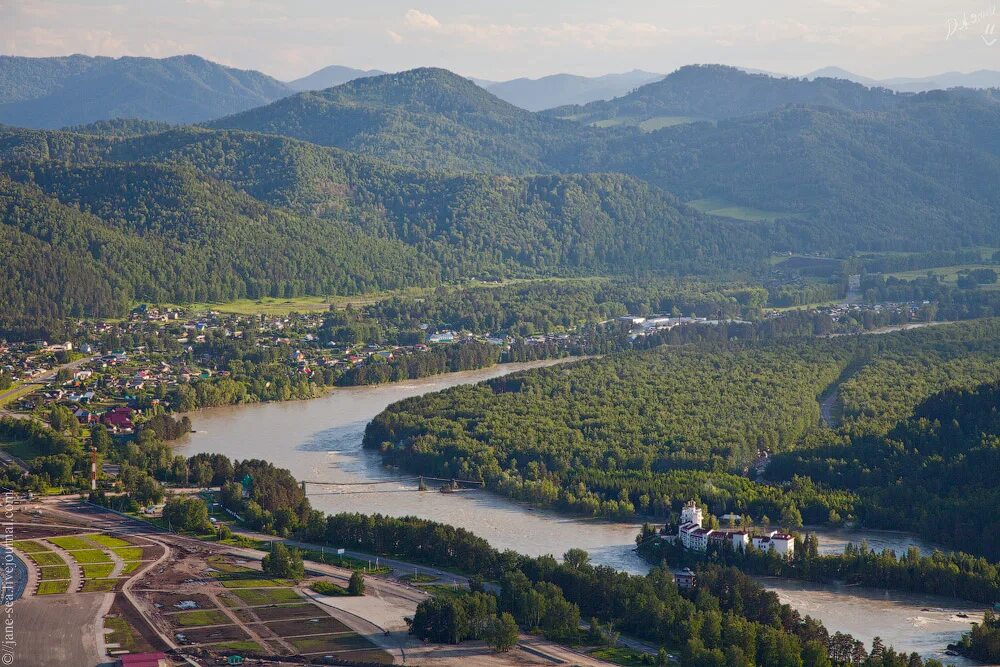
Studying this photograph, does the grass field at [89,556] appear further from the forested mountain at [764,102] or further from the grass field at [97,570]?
the forested mountain at [764,102]

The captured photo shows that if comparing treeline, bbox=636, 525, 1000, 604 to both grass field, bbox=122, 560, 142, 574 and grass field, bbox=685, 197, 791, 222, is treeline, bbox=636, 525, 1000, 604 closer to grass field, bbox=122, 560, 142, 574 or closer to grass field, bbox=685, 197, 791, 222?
grass field, bbox=122, 560, 142, 574

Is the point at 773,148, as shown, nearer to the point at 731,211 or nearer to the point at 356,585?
the point at 731,211

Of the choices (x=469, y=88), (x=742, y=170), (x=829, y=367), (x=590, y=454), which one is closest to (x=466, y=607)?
(x=590, y=454)

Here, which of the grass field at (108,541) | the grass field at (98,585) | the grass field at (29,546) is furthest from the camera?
the grass field at (108,541)

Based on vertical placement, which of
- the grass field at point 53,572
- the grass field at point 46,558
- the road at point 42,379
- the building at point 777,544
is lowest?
the grass field at point 53,572

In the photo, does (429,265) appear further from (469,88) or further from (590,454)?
(469,88)

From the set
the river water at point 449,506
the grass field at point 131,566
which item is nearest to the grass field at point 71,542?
the grass field at point 131,566

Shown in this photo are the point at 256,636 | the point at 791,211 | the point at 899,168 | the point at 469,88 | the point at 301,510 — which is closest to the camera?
the point at 256,636
